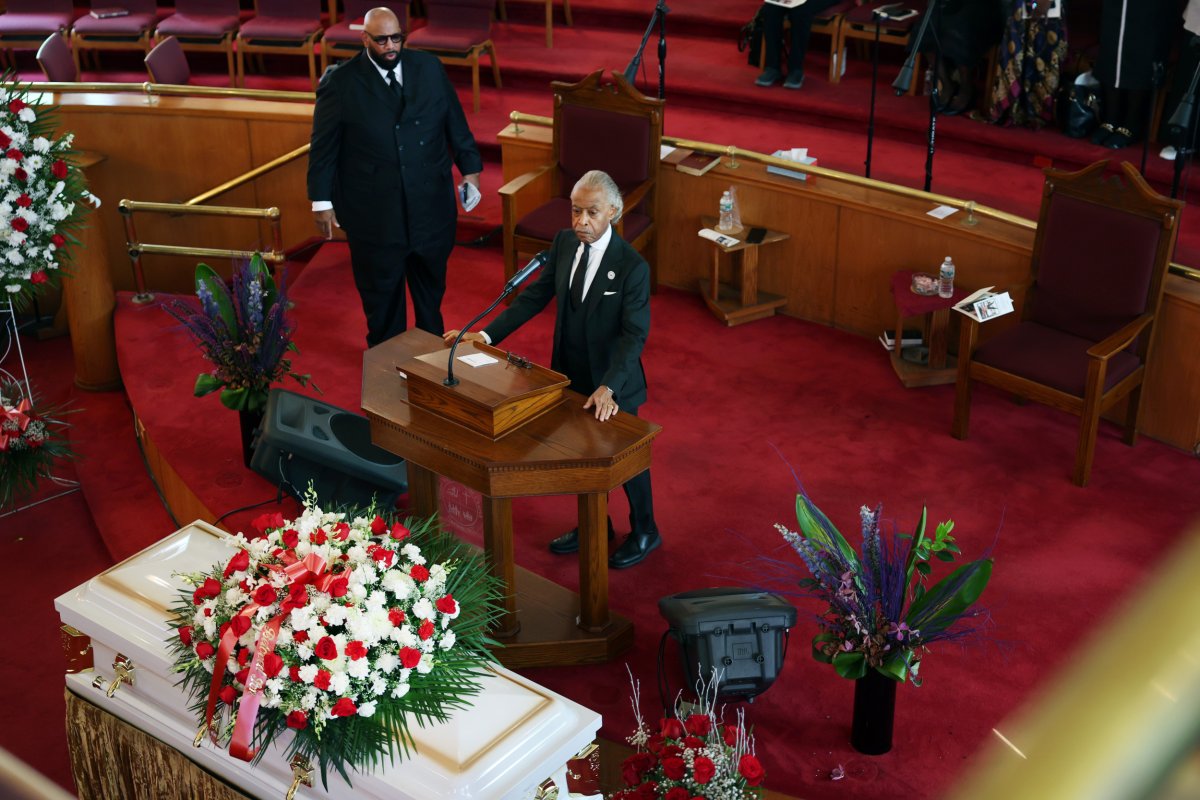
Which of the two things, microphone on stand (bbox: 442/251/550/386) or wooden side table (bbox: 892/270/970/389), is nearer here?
microphone on stand (bbox: 442/251/550/386)

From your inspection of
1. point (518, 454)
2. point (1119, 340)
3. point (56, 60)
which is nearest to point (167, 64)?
point (56, 60)

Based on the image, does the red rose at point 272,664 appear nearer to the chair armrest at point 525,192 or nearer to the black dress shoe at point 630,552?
the black dress shoe at point 630,552

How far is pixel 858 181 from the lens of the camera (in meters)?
6.27

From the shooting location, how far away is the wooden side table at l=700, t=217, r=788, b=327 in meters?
6.35

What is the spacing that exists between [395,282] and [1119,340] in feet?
9.49

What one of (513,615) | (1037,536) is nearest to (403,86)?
(513,615)

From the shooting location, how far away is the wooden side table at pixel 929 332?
5715mm

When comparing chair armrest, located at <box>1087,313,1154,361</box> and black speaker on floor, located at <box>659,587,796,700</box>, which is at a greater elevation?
chair armrest, located at <box>1087,313,1154,361</box>

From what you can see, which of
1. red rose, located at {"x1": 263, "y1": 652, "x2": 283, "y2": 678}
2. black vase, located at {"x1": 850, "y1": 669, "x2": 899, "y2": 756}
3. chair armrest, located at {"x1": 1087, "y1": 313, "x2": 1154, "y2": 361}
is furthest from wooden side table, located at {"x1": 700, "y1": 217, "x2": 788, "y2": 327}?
red rose, located at {"x1": 263, "y1": 652, "x2": 283, "y2": 678}

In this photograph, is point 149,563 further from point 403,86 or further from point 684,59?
point 684,59

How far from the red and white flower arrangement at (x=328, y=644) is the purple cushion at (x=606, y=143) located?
3686mm

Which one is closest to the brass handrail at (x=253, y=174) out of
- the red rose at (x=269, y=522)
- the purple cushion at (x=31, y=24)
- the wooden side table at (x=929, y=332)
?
the purple cushion at (x=31, y=24)

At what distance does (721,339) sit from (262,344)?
85.9 inches

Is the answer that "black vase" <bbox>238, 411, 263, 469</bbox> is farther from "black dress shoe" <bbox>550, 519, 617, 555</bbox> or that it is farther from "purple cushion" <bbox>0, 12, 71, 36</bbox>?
"purple cushion" <bbox>0, 12, 71, 36</bbox>
